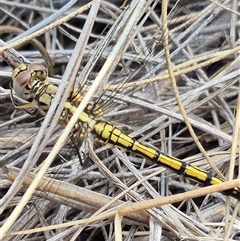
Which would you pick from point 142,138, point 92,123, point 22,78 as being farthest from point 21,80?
point 142,138

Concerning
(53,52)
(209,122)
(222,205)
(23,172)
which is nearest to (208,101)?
(209,122)

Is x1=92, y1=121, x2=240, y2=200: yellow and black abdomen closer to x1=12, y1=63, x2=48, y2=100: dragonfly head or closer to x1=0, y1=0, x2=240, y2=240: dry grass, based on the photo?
x1=0, y1=0, x2=240, y2=240: dry grass

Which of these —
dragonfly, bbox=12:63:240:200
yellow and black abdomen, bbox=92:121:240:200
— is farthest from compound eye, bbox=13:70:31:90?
yellow and black abdomen, bbox=92:121:240:200

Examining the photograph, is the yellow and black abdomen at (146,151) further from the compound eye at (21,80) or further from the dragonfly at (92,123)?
the compound eye at (21,80)

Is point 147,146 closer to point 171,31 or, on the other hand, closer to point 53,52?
point 171,31

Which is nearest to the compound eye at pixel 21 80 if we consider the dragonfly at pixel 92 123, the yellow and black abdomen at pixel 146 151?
the dragonfly at pixel 92 123

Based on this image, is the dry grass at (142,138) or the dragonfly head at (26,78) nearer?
the dry grass at (142,138)
